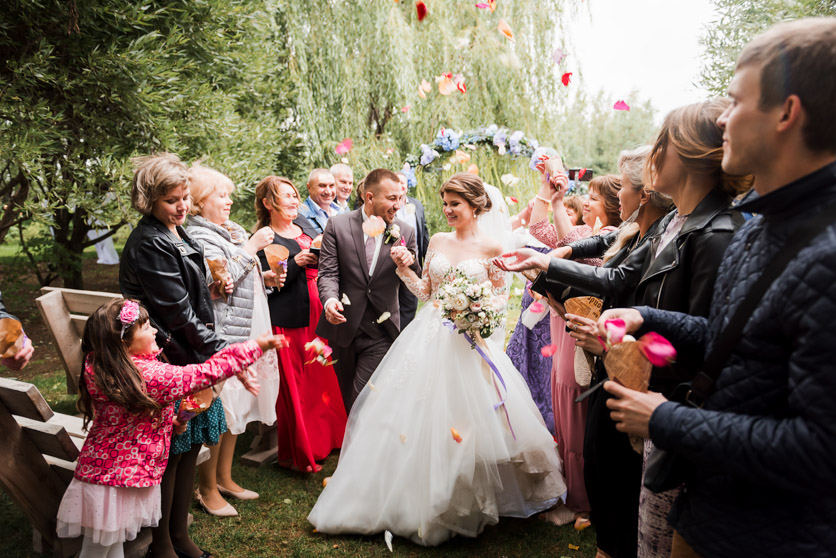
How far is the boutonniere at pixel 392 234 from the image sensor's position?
4.26m

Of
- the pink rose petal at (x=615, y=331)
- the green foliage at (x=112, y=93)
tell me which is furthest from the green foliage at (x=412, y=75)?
the pink rose petal at (x=615, y=331)

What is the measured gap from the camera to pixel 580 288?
249 centimetres

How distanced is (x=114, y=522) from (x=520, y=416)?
233 centimetres

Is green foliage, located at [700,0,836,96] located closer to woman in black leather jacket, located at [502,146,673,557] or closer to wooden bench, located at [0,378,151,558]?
woman in black leather jacket, located at [502,146,673,557]

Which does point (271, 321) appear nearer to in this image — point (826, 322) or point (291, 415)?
point (291, 415)

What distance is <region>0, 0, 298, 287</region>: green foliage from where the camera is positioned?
5.80 meters

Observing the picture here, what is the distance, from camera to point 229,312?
3697 millimetres

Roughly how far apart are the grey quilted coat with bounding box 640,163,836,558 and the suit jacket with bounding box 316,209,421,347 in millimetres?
3008

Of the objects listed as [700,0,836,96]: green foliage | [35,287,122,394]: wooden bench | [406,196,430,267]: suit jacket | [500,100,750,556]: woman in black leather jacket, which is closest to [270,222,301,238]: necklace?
[406,196,430,267]: suit jacket

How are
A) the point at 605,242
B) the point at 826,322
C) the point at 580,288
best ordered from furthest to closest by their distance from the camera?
the point at 605,242, the point at 580,288, the point at 826,322

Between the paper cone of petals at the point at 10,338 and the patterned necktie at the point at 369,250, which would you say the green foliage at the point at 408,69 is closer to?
the patterned necktie at the point at 369,250

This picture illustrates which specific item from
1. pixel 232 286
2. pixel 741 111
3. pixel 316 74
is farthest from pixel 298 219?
pixel 316 74

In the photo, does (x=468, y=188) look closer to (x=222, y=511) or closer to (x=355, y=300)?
(x=355, y=300)

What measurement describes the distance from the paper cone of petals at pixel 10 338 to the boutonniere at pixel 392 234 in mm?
2526
